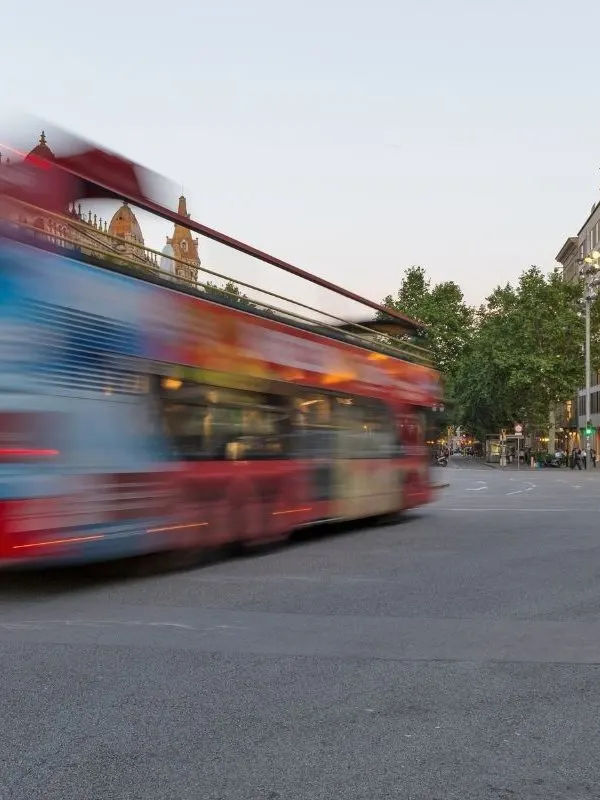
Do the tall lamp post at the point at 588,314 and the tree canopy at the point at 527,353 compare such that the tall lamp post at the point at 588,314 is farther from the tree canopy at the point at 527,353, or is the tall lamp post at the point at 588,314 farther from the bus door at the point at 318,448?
the bus door at the point at 318,448

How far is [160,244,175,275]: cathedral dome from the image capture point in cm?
1053

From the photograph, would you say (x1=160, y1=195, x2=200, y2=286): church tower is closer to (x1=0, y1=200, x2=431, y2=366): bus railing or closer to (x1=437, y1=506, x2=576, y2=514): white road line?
(x1=0, y1=200, x2=431, y2=366): bus railing

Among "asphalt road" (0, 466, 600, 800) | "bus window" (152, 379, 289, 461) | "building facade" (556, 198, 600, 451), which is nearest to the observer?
"asphalt road" (0, 466, 600, 800)

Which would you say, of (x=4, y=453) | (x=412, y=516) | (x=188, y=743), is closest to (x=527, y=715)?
(x=188, y=743)

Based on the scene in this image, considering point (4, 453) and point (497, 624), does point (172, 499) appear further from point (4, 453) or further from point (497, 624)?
point (497, 624)

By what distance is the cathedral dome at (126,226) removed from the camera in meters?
9.91

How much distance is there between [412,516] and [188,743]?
15454 mm

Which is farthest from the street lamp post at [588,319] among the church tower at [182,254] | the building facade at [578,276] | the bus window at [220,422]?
the church tower at [182,254]

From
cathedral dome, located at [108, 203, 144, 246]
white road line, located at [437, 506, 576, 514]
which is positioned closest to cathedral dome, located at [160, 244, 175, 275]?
cathedral dome, located at [108, 203, 144, 246]

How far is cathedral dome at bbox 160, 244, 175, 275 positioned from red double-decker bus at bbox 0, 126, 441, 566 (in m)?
0.21

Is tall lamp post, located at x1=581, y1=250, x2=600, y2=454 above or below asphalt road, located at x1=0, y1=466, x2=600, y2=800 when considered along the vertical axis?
above

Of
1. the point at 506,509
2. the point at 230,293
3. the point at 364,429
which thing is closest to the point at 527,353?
the point at 506,509

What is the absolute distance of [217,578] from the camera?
33.6ft

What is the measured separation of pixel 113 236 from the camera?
32.4 ft
